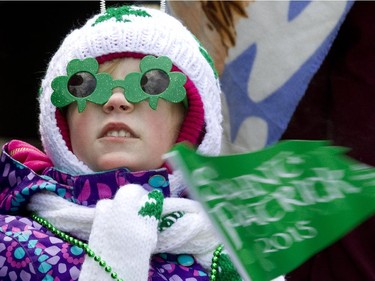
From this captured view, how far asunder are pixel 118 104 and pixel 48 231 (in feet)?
0.79

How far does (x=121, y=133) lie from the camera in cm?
146

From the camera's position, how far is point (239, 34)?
2.25 meters

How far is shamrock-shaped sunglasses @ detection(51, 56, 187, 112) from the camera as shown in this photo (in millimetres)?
1468

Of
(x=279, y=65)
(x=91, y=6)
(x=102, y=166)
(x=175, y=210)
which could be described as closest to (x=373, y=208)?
(x=175, y=210)

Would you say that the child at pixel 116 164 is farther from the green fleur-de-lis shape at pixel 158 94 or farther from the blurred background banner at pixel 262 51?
the blurred background banner at pixel 262 51

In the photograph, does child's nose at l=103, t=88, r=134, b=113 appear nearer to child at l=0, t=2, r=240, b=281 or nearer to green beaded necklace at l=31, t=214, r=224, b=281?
child at l=0, t=2, r=240, b=281

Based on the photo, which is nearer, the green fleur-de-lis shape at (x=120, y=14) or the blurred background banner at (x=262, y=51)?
the green fleur-de-lis shape at (x=120, y=14)

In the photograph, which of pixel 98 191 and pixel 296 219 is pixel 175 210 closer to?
pixel 98 191

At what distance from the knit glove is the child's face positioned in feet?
0.29

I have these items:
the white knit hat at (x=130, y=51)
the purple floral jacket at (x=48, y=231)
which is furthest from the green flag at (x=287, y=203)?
the white knit hat at (x=130, y=51)

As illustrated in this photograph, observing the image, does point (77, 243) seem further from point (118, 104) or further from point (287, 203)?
point (287, 203)

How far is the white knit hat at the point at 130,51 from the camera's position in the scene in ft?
4.99

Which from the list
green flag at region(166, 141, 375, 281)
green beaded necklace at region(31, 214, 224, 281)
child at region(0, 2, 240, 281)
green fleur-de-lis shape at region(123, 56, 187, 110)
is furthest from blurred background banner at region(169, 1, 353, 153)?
green flag at region(166, 141, 375, 281)

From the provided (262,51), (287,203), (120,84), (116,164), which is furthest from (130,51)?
(262,51)
